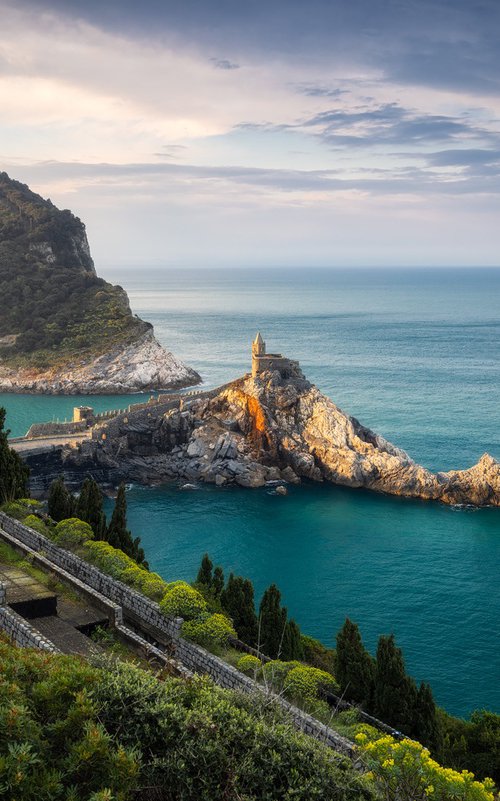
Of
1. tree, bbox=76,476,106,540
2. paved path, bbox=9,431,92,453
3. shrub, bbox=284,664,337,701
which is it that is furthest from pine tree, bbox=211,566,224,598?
paved path, bbox=9,431,92,453

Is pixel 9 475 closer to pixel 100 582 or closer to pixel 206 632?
pixel 100 582

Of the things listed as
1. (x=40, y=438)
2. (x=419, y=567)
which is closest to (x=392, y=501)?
(x=419, y=567)

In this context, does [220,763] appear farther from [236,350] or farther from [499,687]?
[236,350]

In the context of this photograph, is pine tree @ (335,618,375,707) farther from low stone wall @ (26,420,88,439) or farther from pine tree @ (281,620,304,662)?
low stone wall @ (26,420,88,439)

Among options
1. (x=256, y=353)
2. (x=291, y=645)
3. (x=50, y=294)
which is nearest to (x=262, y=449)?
(x=256, y=353)

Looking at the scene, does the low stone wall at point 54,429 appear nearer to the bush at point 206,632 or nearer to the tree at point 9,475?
the tree at point 9,475

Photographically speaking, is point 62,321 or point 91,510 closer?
point 91,510
